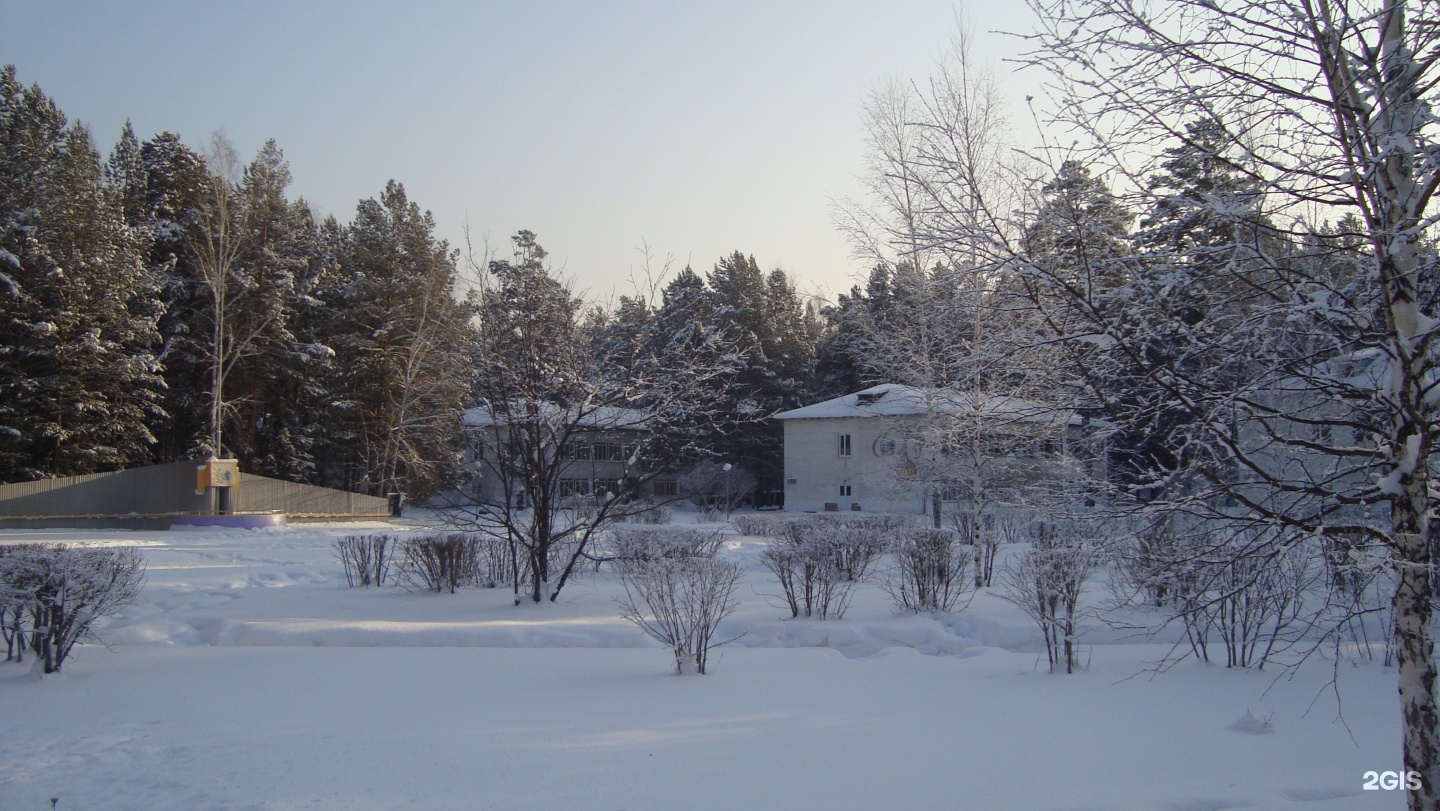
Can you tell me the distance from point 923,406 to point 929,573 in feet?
24.6

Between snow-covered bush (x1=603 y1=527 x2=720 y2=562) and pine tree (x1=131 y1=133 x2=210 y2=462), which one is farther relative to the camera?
pine tree (x1=131 y1=133 x2=210 y2=462)

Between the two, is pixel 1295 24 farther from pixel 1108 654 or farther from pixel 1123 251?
pixel 1108 654

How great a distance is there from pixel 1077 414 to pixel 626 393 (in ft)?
24.3

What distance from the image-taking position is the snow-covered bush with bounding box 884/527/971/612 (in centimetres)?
1088

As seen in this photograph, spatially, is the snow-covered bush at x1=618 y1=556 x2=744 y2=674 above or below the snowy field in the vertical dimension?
above

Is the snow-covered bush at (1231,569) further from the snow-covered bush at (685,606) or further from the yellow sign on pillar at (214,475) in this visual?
the yellow sign on pillar at (214,475)

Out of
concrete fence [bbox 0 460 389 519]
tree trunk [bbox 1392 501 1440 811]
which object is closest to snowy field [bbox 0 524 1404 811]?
tree trunk [bbox 1392 501 1440 811]

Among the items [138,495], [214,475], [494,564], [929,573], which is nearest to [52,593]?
[494,564]

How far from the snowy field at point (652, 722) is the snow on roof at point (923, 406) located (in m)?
2.03

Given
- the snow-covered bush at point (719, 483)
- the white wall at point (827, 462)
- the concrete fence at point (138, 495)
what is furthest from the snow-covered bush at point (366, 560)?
the snow-covered bush at point (719, 483)

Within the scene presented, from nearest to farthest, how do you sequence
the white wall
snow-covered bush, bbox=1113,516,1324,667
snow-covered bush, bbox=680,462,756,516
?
1. snow-covered bush, bbox=1113,516,1324,667
2. the white wall
3. snow-covered bush, bbox=680,462,756,516

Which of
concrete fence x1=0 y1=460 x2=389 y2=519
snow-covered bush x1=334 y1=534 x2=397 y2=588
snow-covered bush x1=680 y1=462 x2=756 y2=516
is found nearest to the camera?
snow-covered bush x1=334 y1=534 x2=397 y2=588

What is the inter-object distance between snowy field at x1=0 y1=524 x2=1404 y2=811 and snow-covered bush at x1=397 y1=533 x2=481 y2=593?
2.03m

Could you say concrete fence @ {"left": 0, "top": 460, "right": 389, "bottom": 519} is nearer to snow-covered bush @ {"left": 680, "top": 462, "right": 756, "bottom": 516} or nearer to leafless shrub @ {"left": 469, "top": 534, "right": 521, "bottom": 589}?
leafless shrub @ {"left": 469, "top": 534, "right": 521, "bottom": 589}
